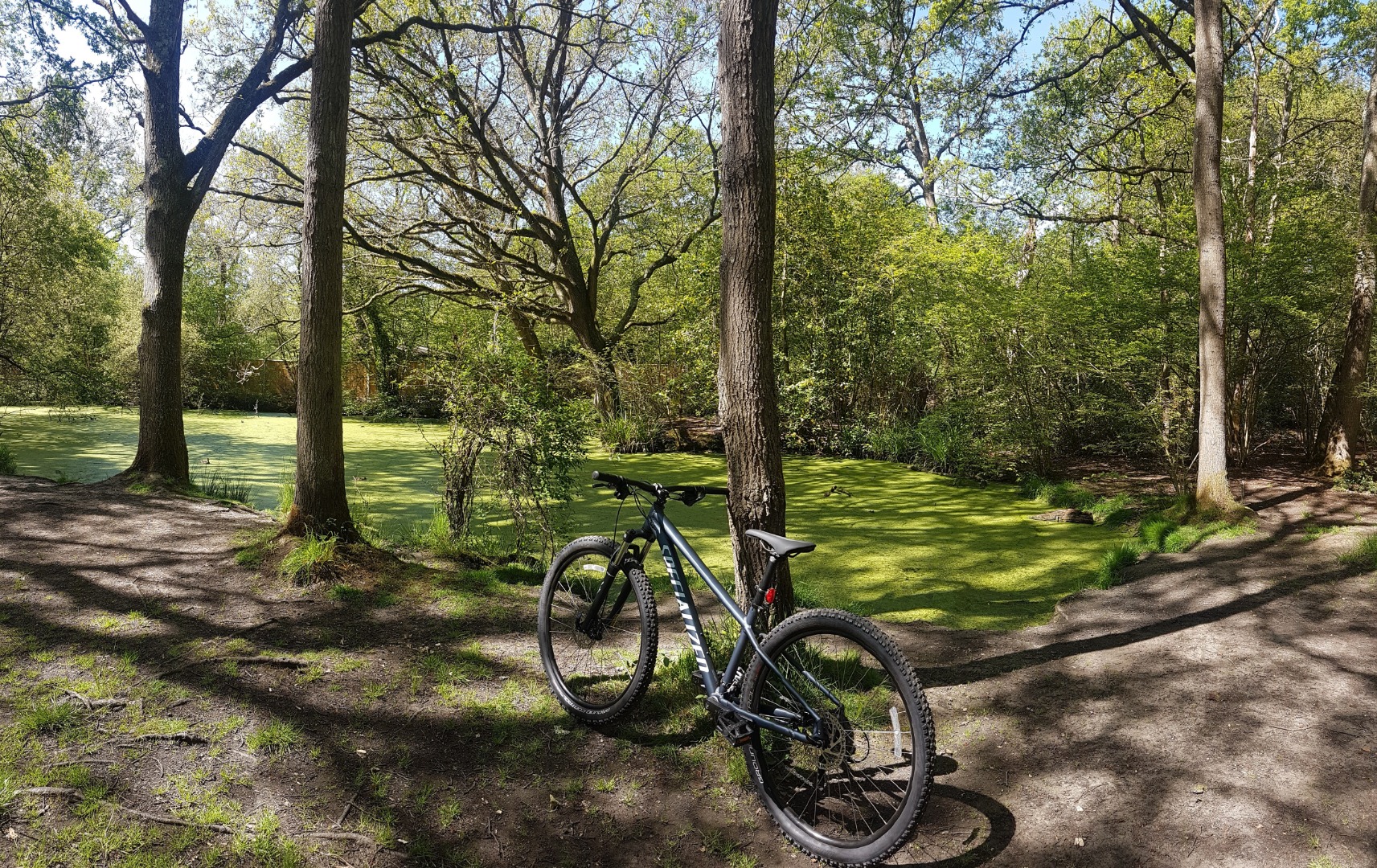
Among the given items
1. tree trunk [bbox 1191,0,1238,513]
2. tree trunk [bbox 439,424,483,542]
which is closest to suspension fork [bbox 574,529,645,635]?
tree trunk [bbox 439,424,483,542]

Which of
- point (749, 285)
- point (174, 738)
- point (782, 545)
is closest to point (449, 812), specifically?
point (174, 738)

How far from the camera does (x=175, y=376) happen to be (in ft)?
22.0

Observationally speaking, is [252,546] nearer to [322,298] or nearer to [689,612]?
[322,298]

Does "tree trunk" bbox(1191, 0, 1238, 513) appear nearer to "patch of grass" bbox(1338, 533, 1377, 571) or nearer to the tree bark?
"patch of grass" bbox(1338, 533, 1377, 571)

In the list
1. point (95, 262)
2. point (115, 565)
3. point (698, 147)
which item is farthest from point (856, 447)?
point (95, 262)

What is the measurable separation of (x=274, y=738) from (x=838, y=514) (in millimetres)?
5822

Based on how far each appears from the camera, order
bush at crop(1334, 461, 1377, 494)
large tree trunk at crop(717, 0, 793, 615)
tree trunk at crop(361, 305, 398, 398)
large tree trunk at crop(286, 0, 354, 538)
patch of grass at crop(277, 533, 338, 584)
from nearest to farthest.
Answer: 1. large tree trunk at crop(717, 0, 793, 615)
2. patch of grass at crop(277, 533, 338, 584)
3. large tree trunk at crop(286, 0, 354, 538)
4. bush at crop(1334, 461, 1377, 494)
5. tree trunk at crop(361, 305, 398, 398)

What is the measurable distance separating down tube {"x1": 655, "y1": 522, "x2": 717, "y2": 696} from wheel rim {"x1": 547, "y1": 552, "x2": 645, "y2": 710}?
0.27m

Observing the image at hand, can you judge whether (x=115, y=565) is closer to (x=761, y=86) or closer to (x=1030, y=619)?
(x=761, y=86)

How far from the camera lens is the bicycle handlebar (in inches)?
105

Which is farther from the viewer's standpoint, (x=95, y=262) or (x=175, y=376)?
(x=95, y=262)

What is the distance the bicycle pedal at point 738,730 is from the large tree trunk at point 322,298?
3004 millimetres

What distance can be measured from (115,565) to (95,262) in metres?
14.7

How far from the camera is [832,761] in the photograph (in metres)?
2.14
